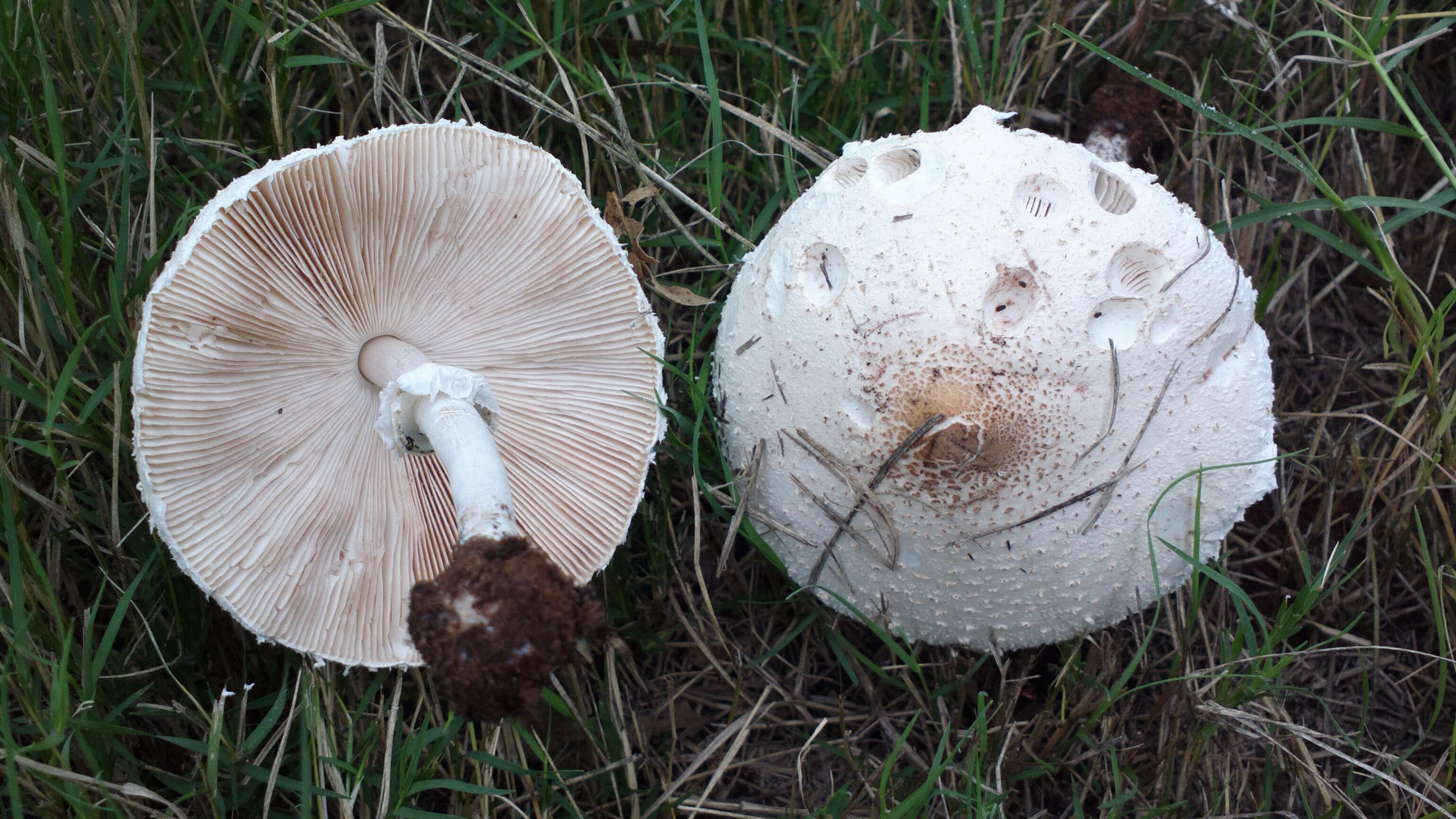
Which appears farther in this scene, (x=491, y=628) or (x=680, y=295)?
(x=680, y=295)

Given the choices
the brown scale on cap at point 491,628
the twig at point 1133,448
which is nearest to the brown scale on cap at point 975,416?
the twig at point 1133,448

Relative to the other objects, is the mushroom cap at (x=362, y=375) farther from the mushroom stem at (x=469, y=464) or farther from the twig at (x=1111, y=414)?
the twig at (x=1111, y=414)

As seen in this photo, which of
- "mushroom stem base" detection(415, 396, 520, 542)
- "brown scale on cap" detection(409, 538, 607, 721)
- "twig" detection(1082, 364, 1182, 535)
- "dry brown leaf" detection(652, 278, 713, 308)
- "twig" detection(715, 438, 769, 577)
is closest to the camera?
"brown scale on cap" detection(409, 538, 607, 721)

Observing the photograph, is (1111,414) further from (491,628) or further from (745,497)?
(491,628)

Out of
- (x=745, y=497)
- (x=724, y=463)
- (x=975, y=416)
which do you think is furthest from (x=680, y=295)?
(x=975, y=416)

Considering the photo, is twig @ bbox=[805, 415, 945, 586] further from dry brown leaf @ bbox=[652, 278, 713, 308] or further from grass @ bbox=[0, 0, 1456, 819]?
dry brown leaf @ bbox=[652, 278, 713, 308]

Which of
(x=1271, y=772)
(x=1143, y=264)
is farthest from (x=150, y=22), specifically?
(x=1271, y=772)

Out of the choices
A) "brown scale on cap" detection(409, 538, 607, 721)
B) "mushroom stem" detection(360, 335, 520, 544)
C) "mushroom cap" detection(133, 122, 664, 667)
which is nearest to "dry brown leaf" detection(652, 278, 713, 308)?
"mushroom cap" detection(133, 122, 664, 667)
